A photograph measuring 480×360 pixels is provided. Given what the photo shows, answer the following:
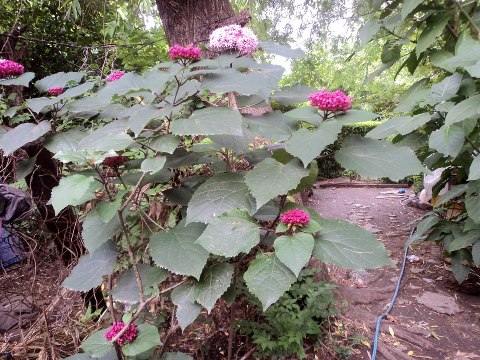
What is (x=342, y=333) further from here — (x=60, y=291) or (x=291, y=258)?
(x=60, y=291)

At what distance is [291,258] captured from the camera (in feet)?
2.80

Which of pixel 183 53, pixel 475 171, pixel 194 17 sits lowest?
pixel 475 171

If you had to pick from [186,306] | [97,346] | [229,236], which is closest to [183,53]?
[229,236]

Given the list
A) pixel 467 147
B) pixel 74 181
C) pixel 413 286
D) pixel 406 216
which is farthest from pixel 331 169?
pixel 74 181

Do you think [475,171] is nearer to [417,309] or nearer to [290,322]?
[290,322]

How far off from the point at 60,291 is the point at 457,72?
246 centimetres

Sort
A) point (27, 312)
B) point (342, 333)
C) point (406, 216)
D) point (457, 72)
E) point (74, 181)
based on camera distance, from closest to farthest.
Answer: point (74, 181)
point (457, 72)
point (342, 333)
point (27, 312)
point (406, 216)

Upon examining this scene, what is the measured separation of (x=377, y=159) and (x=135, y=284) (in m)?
0.90

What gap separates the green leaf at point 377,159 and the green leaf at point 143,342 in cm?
77

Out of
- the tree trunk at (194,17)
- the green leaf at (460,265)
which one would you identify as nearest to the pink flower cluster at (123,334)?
the tree trunk at (194,17)

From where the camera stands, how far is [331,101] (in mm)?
971

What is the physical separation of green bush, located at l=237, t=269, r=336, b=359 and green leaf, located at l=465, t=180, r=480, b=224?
2.98ft

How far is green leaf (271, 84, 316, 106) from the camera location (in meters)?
1.13

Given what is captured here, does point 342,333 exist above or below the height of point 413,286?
above
